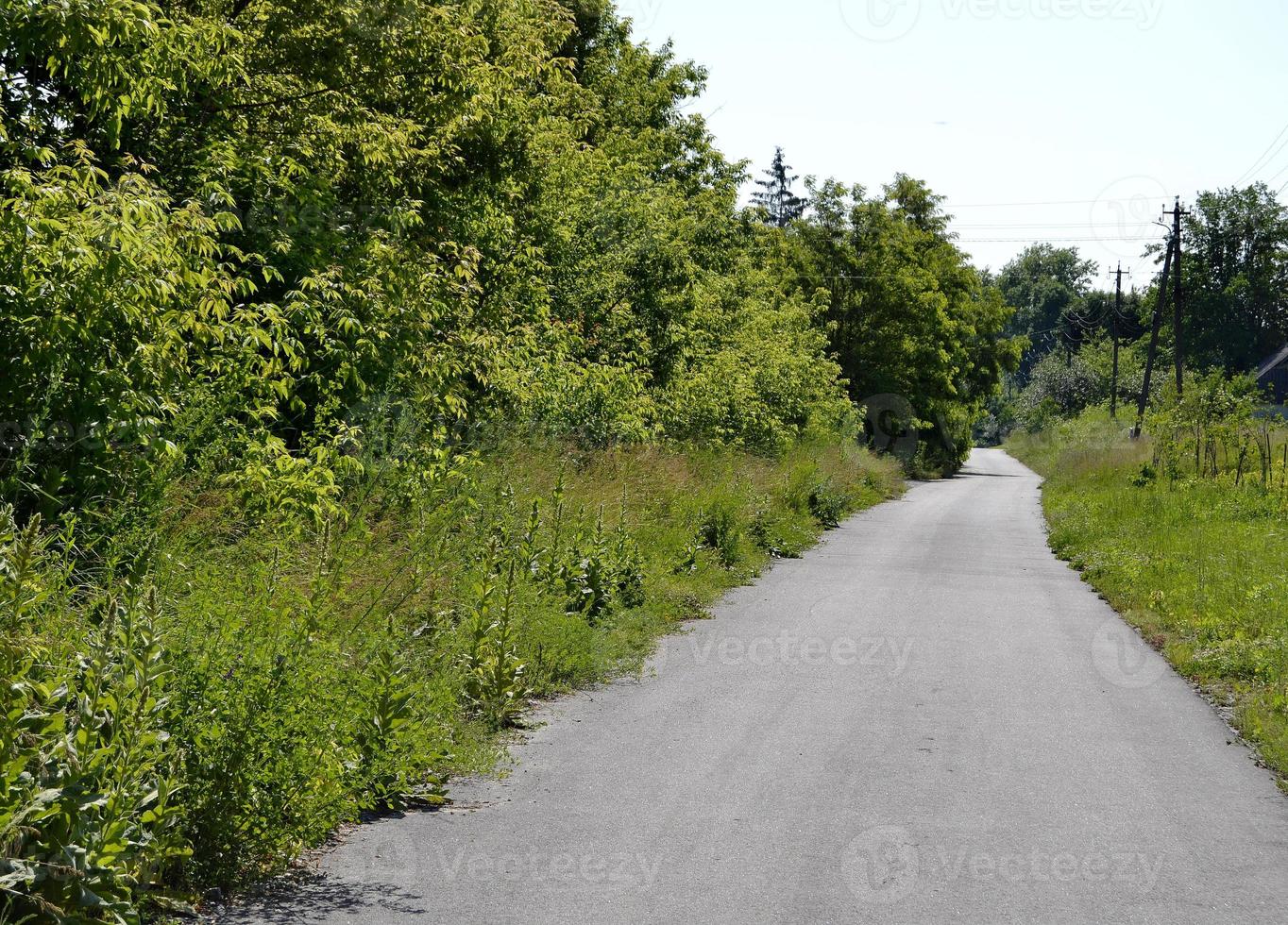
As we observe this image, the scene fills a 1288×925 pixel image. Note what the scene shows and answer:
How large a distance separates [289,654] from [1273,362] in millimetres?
92755

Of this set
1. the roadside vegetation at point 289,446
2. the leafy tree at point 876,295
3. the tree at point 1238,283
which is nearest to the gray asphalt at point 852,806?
the roadside vegetation at point 289,446

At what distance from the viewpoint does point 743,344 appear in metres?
28.2

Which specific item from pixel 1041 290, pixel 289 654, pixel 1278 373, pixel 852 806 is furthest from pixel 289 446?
pixel 1041 290

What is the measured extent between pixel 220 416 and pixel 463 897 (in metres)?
4.70

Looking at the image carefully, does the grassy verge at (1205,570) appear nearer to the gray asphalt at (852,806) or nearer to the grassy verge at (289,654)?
the gray asphalt at (852,806)

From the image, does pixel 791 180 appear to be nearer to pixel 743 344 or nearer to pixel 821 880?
pixel 743 344

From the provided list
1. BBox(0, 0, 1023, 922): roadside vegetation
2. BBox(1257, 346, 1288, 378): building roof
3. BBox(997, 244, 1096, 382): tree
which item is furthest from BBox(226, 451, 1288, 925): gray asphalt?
BBox(997, 244, 1096, 382): tree

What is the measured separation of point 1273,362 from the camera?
84062 millimetres

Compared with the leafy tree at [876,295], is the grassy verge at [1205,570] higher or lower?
lower

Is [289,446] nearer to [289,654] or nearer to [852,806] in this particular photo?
[289,654]

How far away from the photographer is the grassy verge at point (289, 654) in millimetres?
4023

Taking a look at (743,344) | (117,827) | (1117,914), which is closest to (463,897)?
(117,827)

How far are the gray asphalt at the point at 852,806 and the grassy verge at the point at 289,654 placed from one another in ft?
1.12

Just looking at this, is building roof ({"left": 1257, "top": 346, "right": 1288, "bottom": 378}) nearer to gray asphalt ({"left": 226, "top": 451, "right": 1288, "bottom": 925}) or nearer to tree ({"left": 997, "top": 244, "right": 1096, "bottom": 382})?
tree ({"left": 997, "top": 244, "right": 1096, "bottom": 382})
